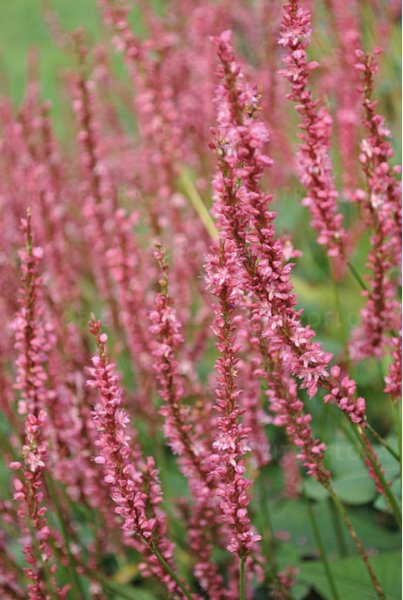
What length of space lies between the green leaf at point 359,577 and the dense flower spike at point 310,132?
646 mm

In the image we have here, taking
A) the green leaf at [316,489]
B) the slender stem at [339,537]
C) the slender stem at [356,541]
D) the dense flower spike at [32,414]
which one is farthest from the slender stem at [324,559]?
the dense flower spike at [32,414]

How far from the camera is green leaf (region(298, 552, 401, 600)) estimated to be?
145cm

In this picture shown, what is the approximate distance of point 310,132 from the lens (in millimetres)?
1079

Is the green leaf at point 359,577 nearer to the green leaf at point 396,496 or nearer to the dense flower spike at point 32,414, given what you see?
the green leaf at point 396,496

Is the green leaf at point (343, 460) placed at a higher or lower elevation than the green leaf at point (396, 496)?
higher

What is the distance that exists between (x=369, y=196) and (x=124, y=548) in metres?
1.21

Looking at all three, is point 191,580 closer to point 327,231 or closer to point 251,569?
point 251,569

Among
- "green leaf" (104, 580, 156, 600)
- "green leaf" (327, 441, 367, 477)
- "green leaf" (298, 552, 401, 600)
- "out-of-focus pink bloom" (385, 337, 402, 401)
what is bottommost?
"green leaf" (298, 552, 401, 600)

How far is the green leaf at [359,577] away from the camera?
1452mm

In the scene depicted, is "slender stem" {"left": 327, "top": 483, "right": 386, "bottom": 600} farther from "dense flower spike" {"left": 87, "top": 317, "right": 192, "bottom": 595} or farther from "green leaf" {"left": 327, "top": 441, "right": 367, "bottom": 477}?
"green leaf" {"left": 327, "top": 441, "right": 367, "bottom": 477}

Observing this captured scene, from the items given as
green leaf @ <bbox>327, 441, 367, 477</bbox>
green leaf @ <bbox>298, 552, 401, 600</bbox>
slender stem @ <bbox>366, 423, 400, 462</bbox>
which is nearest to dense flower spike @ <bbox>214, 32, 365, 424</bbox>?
slender stem @ <bbox>366, 423, 400, 462</bbox>

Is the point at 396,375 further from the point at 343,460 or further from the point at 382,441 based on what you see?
the point at 343,460

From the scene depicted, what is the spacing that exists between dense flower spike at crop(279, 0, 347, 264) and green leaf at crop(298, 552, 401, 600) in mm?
646

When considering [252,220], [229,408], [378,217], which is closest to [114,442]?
[229,408]
